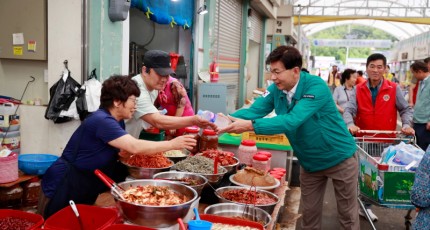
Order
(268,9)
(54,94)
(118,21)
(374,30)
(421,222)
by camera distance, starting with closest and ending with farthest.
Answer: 1. (421,222)
2. (54,94)
3. (118,21)
4. (268,9)
5. (374,30)

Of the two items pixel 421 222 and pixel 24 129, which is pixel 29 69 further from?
pixel 421 222

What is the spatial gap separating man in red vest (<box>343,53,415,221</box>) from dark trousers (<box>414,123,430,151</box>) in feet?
6.86

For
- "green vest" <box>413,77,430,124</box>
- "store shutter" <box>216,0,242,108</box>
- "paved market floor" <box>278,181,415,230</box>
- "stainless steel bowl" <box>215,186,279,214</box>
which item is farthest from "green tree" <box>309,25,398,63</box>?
"stainless steel bowl" <box>215,186,279,214</box>

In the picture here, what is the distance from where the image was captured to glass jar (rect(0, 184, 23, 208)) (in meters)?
4.68

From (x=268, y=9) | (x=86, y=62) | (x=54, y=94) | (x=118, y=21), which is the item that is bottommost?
(x=54, y=94)

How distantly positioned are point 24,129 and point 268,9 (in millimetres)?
10638

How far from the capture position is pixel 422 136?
724 centimetres

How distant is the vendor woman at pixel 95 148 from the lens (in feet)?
9.08

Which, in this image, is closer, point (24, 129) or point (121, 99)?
point (121, 99)

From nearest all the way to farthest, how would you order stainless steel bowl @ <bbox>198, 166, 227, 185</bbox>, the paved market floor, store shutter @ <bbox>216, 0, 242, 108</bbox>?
1. stainless steel bowl @ <bbox>198, 166, 227, 185</bbox>
2. the paved market floor
3. store shutter @ <bbox>216, 0, 242, 108</bbox>

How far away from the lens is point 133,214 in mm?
2273

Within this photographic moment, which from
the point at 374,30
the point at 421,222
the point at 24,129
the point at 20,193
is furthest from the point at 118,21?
the point at 374,30

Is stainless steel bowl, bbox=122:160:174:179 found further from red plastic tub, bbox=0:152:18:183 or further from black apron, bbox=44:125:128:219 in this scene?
red plastic tub, bbox=0:152:18:183

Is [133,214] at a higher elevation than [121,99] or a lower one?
lower
